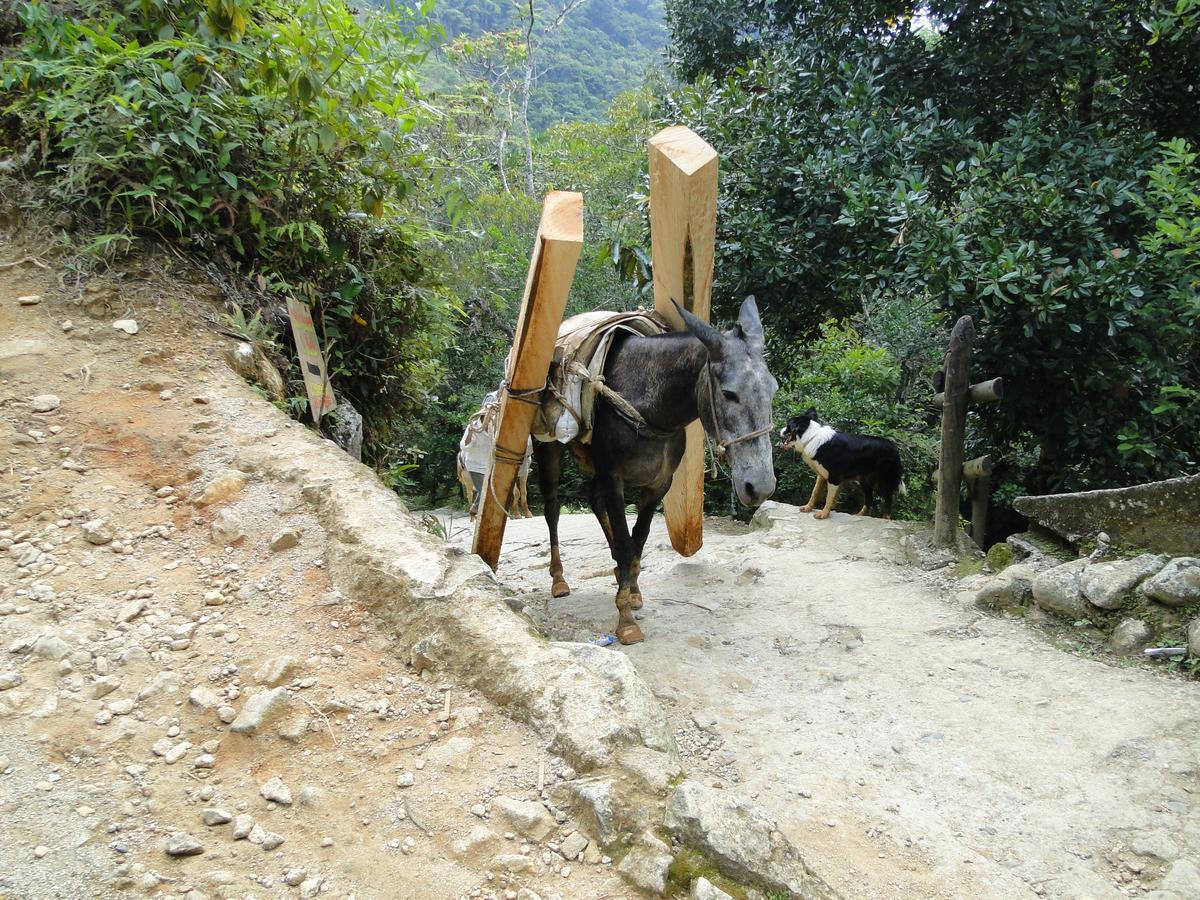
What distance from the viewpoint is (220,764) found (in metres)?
1.97

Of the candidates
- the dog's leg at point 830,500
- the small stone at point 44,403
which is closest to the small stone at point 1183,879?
the small stone at point 44,403

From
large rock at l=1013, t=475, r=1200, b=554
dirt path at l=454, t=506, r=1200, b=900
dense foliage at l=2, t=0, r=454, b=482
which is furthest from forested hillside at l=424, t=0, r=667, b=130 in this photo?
dirt path at l=454, t=506, r=1200, b=900

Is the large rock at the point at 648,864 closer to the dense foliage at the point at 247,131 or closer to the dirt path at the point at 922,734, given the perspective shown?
the dirt path at the point at 922,734

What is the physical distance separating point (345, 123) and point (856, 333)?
735 cm

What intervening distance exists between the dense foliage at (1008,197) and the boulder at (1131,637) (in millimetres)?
1229

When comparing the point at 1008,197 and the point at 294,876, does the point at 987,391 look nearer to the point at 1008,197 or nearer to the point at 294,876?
the point at 1008,197

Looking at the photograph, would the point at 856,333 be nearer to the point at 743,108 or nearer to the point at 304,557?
the point at 743,108

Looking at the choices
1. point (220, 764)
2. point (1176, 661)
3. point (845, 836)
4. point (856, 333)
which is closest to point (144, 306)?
point (220, 764)

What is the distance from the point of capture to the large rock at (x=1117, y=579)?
4.16m

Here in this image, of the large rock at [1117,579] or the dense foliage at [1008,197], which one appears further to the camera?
the dense foliage at [1008,197]

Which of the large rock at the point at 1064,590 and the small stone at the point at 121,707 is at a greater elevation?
the small stone at the point at 121,707

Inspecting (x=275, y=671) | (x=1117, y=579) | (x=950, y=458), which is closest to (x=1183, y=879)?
(x=1117, y=579)

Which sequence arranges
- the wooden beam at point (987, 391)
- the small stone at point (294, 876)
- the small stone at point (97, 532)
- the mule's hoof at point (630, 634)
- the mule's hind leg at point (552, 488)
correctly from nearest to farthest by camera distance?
the small stone at point (294, 876) → the small stone at point (97, 532) → the mule's hoof at point (630, 634) → the mule's hind leg at point (552, 488) → the wooden beam at point (987, 391)

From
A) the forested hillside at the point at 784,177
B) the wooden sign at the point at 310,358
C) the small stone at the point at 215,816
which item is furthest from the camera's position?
the wooden sign at the point at 310,358
